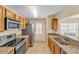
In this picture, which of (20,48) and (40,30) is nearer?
(20,48)

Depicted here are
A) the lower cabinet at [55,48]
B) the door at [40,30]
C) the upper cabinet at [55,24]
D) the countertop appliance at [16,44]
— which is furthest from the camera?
the door at [40,30]

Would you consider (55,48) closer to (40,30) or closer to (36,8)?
(36,8)

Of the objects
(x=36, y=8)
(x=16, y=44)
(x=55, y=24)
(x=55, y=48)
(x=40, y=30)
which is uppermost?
(x=36, y=8)

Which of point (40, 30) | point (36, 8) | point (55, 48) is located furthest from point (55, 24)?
point (55, 48)

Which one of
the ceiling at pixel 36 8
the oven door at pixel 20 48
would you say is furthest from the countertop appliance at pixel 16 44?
the ceiling at pixel 36 8

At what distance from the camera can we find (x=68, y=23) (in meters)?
9.55

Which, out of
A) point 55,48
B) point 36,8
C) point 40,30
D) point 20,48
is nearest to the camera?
point 20,48

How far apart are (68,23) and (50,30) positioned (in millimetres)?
1920

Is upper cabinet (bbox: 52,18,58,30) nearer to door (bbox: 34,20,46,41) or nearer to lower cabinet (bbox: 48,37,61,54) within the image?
door (bbox: 34,20,46,41)

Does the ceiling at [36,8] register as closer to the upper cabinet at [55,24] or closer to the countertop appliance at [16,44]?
the countertop appliance at [16,44]

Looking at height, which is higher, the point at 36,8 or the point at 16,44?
the point at 36,8
